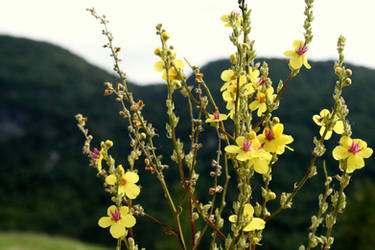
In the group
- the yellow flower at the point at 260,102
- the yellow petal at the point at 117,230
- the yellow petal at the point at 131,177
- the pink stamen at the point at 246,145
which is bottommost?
the yellow petal at the point at 117,230

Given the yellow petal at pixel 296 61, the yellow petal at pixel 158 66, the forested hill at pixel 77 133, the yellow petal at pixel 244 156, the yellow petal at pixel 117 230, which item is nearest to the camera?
the yellow petal at pixel 244 156

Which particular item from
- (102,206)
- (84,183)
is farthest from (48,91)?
(102,206)

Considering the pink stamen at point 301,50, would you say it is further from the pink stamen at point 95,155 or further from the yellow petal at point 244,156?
the pink stamen at point 95,155

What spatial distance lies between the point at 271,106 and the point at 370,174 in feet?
212

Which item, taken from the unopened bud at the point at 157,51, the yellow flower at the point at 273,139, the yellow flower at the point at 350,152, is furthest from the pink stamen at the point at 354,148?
the unopened bud at the point at 157,51

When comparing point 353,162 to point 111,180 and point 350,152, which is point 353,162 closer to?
point 350,152

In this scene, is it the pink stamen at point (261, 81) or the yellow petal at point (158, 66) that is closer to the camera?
the pink stamen at point (261, 81)

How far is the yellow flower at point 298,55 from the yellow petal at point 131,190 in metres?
0.75

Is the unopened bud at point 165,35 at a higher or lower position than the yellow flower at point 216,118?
higher

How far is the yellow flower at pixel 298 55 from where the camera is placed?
4.25 ft

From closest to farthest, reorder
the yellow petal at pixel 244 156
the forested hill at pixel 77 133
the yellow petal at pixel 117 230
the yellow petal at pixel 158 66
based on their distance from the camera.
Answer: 1. the yellow petal at pixel 244 156
2. the yellow petal at pixel 117 230
3. the yellow petal at pixel 158 66
4. the forested hill at pixel 77 133

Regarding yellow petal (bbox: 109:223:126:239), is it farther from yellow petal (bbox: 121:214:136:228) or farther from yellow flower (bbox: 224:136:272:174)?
yellow flower (bbox: 224:136:272:174)

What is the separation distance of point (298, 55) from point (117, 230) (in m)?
Result: 0.95

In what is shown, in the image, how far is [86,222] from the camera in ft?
217
